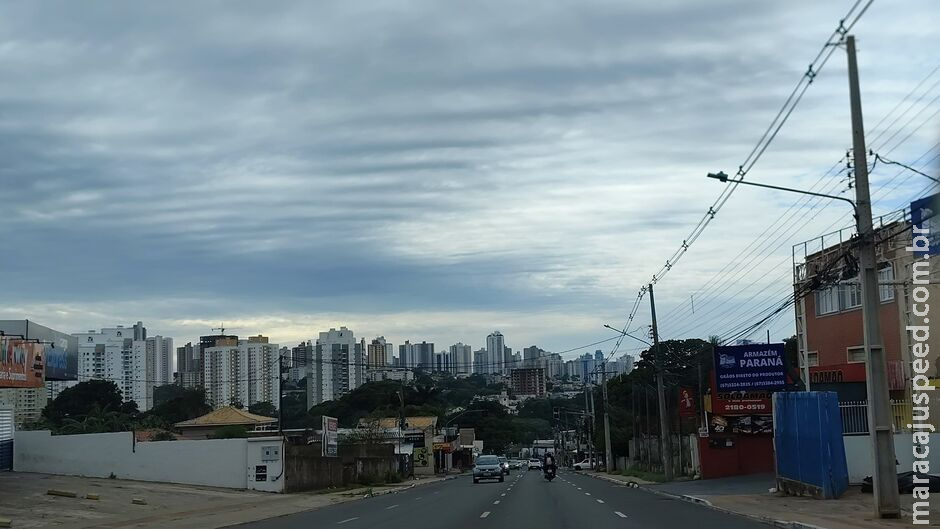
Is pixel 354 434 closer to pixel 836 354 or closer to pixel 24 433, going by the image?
pixel 24 433

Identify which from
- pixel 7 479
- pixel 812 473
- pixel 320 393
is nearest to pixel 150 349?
pixel 320 393

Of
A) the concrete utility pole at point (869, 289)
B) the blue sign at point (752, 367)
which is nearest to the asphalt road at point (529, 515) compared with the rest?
the concrete utility pole at point (869, 289)

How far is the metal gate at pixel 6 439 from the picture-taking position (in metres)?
45.2

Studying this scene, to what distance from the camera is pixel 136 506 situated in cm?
3206

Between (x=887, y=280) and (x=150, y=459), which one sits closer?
(x=887, y=280)

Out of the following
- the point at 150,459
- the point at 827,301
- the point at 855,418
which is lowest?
the point at 150,459

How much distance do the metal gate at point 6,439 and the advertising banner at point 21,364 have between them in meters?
13.6

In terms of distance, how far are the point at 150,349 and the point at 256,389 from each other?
53.8 feet

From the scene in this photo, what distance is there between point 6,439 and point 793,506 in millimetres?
37868

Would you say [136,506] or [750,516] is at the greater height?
[750,516]

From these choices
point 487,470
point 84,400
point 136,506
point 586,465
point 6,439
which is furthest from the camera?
point 586,465

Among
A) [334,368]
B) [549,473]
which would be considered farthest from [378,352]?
[549,473]

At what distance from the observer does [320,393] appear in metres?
166

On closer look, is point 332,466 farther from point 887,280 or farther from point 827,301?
point 887,280
